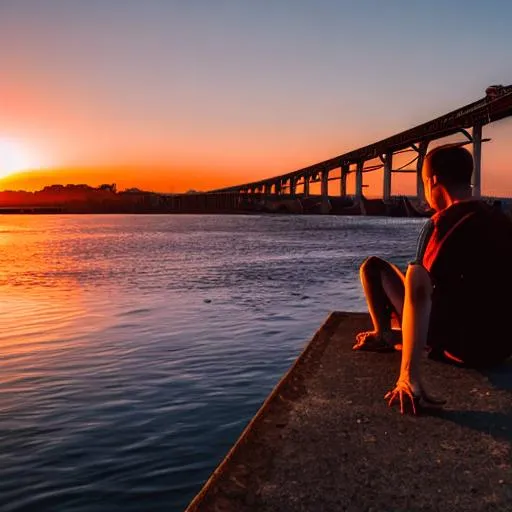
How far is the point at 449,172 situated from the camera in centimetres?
387

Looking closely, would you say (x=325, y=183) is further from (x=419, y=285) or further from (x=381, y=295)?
(x=419, y=285)

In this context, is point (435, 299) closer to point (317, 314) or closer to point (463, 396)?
point (463, 396)

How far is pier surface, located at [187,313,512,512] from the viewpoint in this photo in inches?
101

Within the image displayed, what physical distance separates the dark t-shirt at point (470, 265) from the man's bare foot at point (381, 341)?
3.50 ft

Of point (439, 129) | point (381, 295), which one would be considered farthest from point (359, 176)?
point (381, 295)

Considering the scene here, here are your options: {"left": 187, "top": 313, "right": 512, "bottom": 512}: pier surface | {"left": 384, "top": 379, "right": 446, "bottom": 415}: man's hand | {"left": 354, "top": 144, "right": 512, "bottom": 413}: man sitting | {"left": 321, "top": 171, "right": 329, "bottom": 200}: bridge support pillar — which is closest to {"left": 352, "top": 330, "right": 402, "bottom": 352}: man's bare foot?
{"left": 187, "top": 313, "right": 512, "bottom": 512}: pier surface

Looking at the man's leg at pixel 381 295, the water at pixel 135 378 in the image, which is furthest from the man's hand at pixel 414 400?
the water at pixel 135 378

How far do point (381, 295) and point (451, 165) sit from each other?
1.24m

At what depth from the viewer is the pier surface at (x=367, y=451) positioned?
8.41 ft

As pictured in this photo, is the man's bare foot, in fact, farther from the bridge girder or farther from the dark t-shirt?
the bridge girder

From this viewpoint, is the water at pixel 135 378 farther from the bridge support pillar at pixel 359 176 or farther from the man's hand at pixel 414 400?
the bridge support pillar at pixel 359 176

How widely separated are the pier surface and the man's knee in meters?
0.71

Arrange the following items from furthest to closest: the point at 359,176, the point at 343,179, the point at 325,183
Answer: the point at 325,183 < the point at 343,179 < the point at 359,176

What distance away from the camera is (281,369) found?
23.2 ft
